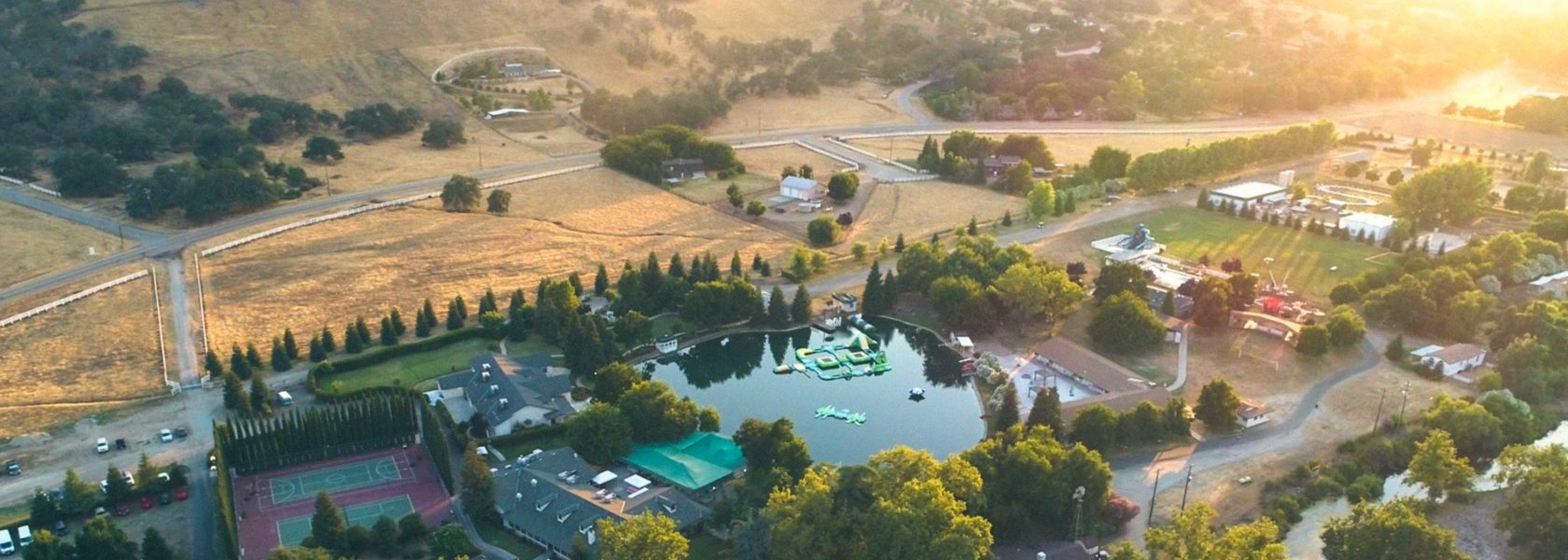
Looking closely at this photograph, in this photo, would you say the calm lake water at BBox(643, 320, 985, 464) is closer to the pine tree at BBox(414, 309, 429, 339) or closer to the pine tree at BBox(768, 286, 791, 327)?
the pine tree at BBox(768, 286, 791, 327)

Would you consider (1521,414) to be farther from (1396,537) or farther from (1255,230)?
(1255,230)

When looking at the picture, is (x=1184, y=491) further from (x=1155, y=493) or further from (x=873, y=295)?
(x=873, y=295)

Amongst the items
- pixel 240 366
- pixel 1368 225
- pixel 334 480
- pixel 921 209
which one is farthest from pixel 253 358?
pixel 1368 225

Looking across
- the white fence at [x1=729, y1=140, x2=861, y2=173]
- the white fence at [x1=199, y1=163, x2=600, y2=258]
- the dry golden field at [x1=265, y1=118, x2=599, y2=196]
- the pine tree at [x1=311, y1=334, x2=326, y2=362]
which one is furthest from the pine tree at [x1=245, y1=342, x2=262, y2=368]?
the white fence at [x1=729, y1=140, x2=861, y2=173]

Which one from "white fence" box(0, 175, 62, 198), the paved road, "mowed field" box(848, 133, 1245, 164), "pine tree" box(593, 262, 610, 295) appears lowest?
the paved road

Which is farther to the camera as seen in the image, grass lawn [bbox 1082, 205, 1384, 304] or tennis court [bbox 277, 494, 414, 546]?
grass lawn [bbox 1082, 205, 1384, 304]

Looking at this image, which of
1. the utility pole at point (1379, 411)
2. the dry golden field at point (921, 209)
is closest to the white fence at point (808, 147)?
the dry golden field at point (921, 209)

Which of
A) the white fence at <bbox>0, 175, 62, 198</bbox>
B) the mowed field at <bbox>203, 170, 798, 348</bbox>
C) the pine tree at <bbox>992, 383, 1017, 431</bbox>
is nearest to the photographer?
the pine tree at <bbox>992, 383, 1017, 431</bbox>
